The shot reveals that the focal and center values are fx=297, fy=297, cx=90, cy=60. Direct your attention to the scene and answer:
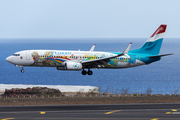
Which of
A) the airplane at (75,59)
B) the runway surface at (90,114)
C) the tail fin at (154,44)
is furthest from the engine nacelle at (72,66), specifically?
the runway surface at (90,114)

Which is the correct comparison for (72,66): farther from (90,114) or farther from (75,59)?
(90,114)

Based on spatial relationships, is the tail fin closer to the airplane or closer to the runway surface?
the airplane

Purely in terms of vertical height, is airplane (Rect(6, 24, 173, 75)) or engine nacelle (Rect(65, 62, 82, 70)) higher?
airplane (Rect(6, 24, 173, 75))

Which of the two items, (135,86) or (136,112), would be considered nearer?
(136,112)

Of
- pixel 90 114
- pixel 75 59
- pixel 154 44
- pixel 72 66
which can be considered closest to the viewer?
pixel 90 114

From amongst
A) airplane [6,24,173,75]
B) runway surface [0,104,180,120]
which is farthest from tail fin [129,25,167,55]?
runway surface [0,104,180,120]

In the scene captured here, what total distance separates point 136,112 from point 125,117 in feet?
13.6

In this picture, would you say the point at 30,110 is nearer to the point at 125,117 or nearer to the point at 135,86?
the point at 125,117

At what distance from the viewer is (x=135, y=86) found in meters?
120

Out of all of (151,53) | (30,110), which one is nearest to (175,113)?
(30,110)

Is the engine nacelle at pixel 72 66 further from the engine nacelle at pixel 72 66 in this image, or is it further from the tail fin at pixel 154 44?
the tail fin at pixel 154 44

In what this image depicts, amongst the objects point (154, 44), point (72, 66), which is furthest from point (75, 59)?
point (154, 44)

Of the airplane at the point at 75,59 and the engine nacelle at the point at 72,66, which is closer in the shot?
the airplane at the point at 75,59

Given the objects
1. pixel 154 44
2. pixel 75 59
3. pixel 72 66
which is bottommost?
pixel 72 66
